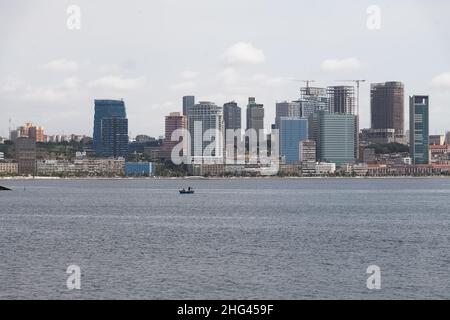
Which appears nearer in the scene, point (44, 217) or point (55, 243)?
point (55, 243)

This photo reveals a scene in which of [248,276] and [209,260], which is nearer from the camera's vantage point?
[248,276]

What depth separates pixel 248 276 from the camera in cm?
4681

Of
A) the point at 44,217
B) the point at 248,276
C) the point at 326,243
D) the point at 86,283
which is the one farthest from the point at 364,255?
the point at 44,217

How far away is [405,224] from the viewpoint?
8138cm
